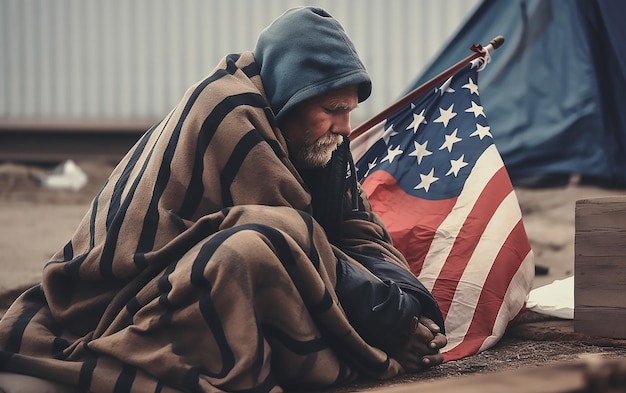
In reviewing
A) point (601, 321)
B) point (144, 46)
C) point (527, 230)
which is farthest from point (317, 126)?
point (144, 46)

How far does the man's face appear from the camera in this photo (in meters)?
2.69

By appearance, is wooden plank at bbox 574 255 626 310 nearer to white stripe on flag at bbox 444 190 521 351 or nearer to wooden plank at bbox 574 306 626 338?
wooden plank at bbox 574 306 626 338

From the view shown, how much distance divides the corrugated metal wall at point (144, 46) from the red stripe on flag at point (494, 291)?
3533 mm

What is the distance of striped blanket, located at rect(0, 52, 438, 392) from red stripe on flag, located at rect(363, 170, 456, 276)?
2.49 ft

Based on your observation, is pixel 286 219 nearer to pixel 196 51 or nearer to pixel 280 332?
pixel 280 332

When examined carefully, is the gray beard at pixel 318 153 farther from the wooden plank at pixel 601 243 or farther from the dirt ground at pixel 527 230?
the wooden plank at pixel 601 243

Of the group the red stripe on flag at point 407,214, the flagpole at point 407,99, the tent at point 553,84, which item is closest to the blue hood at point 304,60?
the red stripe on flag at point 407,214

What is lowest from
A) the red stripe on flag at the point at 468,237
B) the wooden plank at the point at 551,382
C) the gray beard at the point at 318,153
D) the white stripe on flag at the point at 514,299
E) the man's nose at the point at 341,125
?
the white stripe on flag at the point at 514,299

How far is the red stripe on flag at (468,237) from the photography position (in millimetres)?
3173

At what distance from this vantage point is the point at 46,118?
751 centimetres

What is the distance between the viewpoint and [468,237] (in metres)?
3.27

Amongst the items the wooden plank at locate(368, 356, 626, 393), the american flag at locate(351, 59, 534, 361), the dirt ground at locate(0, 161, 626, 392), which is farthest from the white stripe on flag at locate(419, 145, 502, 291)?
the wooden plank at locate(368, 356, 626, 393)

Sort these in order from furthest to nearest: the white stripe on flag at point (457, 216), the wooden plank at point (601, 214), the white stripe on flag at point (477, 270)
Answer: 1. the white stripe on flag at point (457, 216)
2. the white stripe on flag at point (477, 270)
3. the wooden plank at point (601, 214)

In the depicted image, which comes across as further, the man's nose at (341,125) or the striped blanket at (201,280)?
the man's nose at (341,125)
